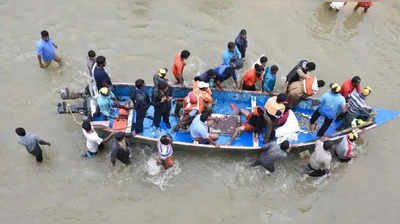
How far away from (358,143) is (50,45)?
901 cm

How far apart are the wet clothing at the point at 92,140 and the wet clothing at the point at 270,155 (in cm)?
373

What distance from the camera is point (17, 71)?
10.5 m

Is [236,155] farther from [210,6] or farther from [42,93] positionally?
[210,6]

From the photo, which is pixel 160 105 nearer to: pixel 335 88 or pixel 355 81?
pixel 335 88

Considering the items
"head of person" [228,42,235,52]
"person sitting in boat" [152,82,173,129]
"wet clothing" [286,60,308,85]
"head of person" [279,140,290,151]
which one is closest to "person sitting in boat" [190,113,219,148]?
"person sitting in boat" [152,82,173,129]

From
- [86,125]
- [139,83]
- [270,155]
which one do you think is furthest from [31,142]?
[270,155]

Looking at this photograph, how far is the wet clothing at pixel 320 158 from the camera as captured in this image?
7.75m

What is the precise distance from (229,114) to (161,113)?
1987mm

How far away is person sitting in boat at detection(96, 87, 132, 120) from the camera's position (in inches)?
307

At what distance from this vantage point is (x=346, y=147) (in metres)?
8.09

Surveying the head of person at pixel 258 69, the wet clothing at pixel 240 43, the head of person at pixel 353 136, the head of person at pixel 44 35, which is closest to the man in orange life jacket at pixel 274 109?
the head of person at pixel 258 69

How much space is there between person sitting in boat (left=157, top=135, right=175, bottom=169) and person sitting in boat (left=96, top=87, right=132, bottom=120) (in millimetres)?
1448

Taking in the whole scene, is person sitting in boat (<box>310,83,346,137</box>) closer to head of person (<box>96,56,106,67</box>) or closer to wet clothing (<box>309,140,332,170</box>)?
wet clothing (<box>309,140,332,170</box>)

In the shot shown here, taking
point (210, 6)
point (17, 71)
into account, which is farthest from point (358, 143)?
point (17, 71)
